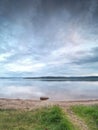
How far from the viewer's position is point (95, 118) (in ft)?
29.8

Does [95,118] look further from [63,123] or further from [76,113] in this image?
[63,123]

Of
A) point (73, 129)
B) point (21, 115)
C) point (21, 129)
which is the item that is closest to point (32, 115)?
point (21, 115)

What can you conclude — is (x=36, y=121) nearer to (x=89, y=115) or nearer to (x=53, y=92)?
(x=89, y=115)

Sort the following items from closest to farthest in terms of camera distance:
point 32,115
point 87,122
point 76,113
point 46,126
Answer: point 46,126 → point 87,122 → point 32,115 → point 76,113

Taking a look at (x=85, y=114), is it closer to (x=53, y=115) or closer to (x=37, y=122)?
(x=53, y=115)

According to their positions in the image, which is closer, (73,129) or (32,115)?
(73,129)

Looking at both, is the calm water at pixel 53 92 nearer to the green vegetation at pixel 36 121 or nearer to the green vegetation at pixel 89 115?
the green vegetation at pixel 89 115

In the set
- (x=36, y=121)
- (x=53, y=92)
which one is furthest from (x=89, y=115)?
(x=53, y=92)

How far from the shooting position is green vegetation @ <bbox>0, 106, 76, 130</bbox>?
7840 millimetres

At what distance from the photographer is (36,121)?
8656 millimetres

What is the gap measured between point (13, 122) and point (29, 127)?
88 cm

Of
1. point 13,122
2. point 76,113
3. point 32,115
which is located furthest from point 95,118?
point 13,122

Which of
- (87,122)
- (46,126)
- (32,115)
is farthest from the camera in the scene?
(32,115)

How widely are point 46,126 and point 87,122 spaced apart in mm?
1597
